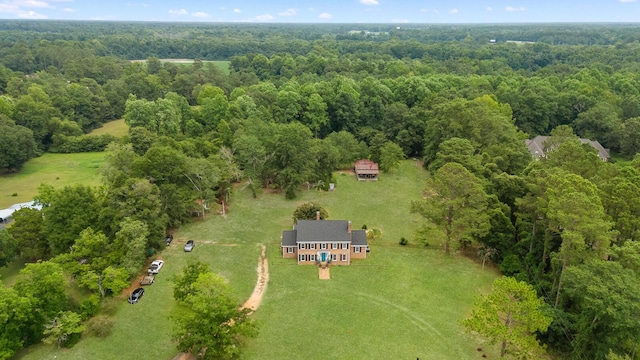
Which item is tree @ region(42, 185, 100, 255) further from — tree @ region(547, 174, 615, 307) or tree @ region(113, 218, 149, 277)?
tree @ region(547, 174, 615, 307)

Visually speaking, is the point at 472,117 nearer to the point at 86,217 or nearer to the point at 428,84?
the point at 428,84

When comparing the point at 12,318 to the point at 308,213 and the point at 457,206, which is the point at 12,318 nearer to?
the point at 308,213

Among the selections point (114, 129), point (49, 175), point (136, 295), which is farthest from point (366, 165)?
point (114, 129)

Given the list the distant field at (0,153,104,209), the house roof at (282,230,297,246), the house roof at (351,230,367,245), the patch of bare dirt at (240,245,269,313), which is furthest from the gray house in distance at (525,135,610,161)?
the distant field at (0,153,104,209)

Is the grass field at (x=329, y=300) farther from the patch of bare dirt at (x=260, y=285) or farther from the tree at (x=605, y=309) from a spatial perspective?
the tree at (x=605, y=309)

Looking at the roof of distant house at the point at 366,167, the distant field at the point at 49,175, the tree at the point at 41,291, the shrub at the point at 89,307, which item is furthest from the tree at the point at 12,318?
the roof of distant house at the point at 366,167
